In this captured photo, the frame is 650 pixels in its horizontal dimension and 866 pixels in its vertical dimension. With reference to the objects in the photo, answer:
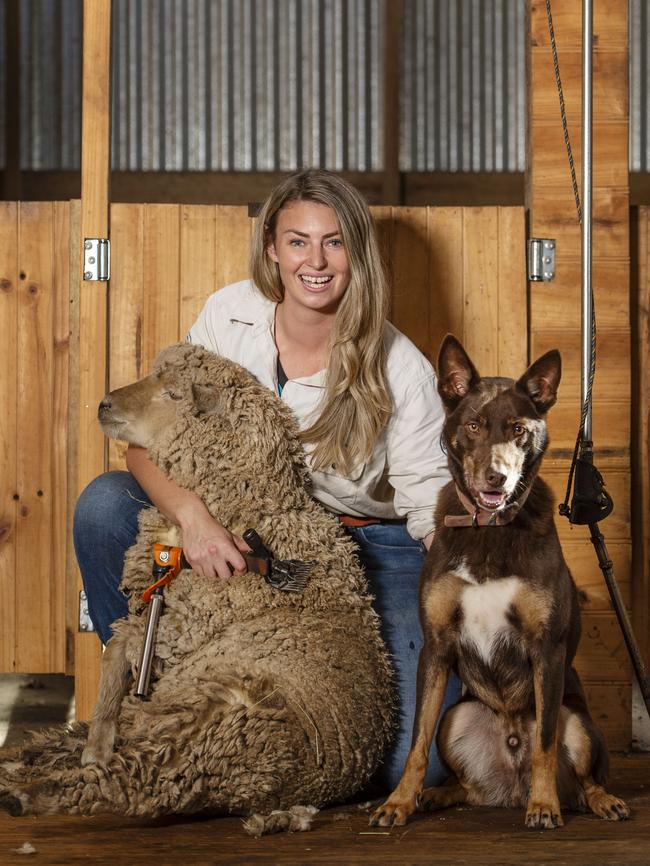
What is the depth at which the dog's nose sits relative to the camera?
8.15 ft

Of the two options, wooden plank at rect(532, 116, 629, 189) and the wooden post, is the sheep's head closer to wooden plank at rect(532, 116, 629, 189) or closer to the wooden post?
the wooden post

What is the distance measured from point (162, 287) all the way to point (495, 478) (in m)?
1.77

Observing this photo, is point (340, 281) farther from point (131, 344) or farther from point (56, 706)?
point (56, 706)

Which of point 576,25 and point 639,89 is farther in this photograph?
point 639,89

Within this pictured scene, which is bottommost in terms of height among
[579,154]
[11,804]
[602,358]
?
[11,804]

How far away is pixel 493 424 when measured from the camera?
2.54m

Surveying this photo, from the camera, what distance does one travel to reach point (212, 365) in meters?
2.82

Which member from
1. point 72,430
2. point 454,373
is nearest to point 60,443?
point 72,430

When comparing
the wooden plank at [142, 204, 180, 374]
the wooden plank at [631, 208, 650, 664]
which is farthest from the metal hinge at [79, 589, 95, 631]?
the wooden plank at [631, 208, 650, 664]

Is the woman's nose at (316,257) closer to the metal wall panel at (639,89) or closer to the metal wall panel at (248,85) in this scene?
the metal wall panel at (248,85)

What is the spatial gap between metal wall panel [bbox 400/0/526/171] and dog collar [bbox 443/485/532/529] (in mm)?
7578

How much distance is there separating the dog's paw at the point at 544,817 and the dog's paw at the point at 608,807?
16 cm

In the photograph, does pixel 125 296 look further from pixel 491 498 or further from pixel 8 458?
pixel 491 498

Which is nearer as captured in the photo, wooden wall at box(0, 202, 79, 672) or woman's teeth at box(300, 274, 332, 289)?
woman's teeth at box(300, 274, 332, 289)
